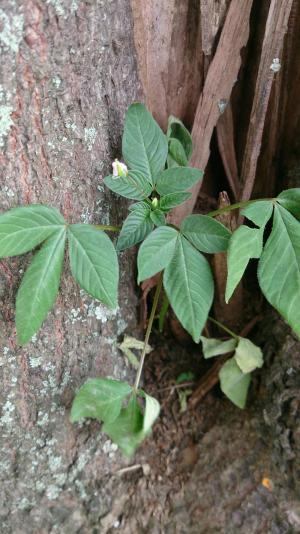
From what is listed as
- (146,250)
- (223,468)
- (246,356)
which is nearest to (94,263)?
(146,250)

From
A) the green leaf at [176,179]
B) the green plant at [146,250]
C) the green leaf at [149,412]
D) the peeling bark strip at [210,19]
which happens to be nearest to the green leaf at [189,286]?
the green plant at [146,250]

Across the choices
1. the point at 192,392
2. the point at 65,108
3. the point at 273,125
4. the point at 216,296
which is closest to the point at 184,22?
the point at 273,125

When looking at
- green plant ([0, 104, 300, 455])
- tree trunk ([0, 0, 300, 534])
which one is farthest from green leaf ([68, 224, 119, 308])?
tree trunk ([0, 0, 300, 534])

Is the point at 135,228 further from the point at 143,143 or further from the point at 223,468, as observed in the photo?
the point at 223,468

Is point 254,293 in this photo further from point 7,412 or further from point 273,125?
point 7,412

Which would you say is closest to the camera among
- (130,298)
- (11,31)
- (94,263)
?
(11,31)

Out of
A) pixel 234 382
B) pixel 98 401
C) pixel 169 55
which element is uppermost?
pixel 169 55

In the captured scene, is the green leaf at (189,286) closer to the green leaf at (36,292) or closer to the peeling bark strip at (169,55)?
the green leaf at (36,292)
